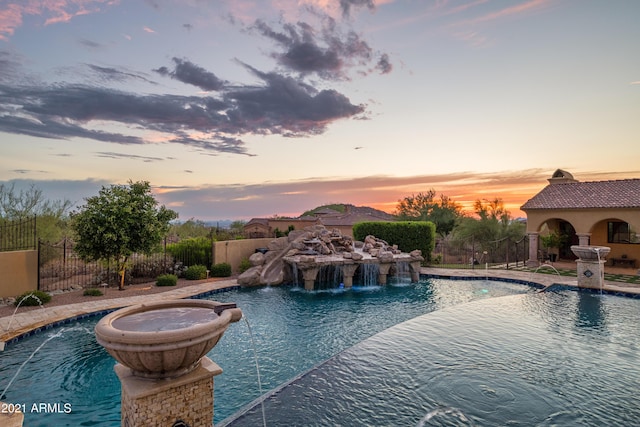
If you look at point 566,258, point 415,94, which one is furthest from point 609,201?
point 415,94

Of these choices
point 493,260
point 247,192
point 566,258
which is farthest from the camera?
point 247,192

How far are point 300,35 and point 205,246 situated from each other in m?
11.5

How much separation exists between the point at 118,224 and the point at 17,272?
3.53 metres

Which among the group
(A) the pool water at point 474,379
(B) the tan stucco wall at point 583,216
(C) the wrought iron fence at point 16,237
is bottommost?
(A) the pool water at point 474,379

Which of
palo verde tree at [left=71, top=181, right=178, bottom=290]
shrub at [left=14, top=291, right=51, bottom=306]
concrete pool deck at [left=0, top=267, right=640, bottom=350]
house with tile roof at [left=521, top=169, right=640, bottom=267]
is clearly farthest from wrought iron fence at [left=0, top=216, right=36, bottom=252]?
house with tile roof at [left=521, top=169, right=640, bottom=267]

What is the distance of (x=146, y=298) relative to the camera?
1151 cm

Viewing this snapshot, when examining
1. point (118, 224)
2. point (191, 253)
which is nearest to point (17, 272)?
point (118, 224)

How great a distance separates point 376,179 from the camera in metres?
27.5

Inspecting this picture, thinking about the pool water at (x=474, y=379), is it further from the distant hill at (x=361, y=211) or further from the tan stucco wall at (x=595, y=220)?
the distant hill at (x=361, y=211)

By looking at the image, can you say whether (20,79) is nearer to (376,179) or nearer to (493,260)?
(376,179)

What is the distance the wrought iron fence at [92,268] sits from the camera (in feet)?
46.0

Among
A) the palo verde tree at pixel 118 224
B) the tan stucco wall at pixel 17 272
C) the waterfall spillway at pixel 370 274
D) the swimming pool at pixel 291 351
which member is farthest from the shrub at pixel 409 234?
the tan stucco wall at pixel 17 272

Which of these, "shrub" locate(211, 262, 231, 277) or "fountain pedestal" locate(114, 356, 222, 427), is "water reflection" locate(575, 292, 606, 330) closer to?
"fountain pedestal" locate(114, 356, 222, 427)

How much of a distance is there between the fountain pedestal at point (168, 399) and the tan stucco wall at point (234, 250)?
13.8m
